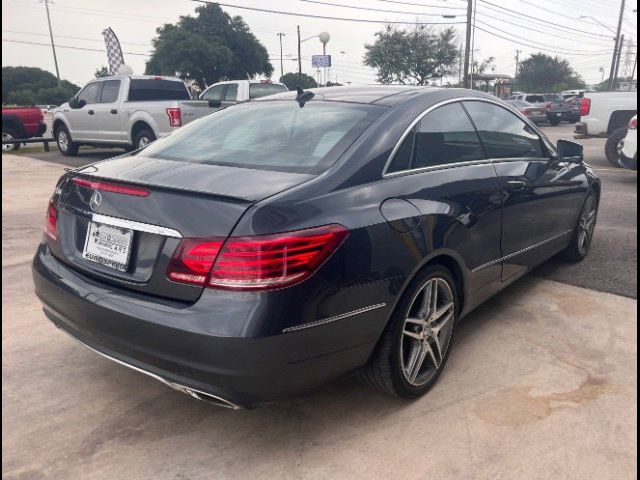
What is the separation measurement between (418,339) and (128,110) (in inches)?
411

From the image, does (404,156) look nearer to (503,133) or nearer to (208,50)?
(503,133)

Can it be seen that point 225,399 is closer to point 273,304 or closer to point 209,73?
point 273,304

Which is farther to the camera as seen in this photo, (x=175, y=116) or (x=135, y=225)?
(x=175, y=116)

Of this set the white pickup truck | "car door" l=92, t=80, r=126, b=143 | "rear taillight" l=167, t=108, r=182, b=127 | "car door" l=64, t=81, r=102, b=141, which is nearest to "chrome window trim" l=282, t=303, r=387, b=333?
"rear taillight" l=167, t=108, r=182, b=127

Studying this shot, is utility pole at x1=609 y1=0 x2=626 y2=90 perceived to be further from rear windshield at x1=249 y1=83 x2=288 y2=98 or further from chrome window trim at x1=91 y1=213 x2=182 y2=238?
chrome window trim at x1=91 y1=213 x2=182 y2=238

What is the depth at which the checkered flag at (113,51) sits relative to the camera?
2006 cm

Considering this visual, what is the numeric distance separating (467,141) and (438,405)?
1.49m

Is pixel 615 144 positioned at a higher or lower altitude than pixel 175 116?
lower

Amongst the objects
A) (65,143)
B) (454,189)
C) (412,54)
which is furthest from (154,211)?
(412,54)

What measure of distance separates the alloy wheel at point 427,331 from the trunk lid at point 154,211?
2.93ft

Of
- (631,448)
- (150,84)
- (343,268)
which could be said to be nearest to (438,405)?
(631,448)

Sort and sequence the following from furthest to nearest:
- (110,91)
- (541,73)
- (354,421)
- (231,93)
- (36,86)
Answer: (36,86) < (541,73) < (231,93) < (110,91) < (354,421)

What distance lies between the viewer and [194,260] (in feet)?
6.84

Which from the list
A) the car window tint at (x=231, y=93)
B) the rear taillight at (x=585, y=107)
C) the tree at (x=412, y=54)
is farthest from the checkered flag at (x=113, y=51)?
the tree at (x=412, y=54)
